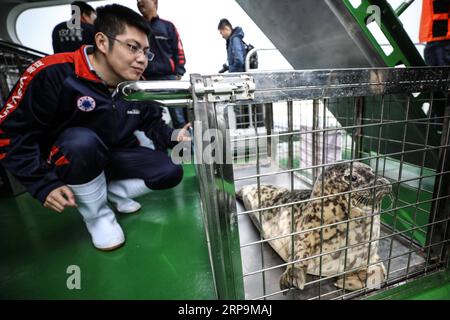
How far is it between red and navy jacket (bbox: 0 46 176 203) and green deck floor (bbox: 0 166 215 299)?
12.8 inches

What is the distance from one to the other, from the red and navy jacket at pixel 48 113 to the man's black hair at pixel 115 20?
169 mm

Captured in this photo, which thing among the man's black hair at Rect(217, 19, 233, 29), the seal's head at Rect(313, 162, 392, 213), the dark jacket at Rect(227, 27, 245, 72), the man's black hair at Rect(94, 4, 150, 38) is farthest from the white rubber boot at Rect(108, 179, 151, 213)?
the man's black hair at Rect(217, 19, 233, 29)

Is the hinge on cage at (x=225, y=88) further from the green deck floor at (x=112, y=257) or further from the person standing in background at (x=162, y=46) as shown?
the person standing in background at (x=162, y=46)

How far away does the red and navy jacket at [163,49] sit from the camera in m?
2.11

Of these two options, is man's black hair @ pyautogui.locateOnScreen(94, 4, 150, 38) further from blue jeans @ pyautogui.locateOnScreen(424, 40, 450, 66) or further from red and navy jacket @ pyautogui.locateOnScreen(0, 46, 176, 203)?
blue jeans @ pyautogui.locateOnScreen(424, 40, 450, 66)

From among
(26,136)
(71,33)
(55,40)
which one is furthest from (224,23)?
(26,136)

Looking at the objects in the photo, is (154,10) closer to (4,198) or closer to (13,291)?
(4,198)

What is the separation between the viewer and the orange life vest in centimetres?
139

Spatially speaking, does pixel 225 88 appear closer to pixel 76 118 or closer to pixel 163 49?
pixel 76 118

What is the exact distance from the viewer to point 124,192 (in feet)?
4.57

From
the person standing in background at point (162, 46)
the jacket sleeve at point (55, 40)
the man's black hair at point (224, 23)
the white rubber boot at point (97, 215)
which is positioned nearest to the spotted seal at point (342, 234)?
the white rubber boot at point (97, 215)

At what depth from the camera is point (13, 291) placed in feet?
2.77
